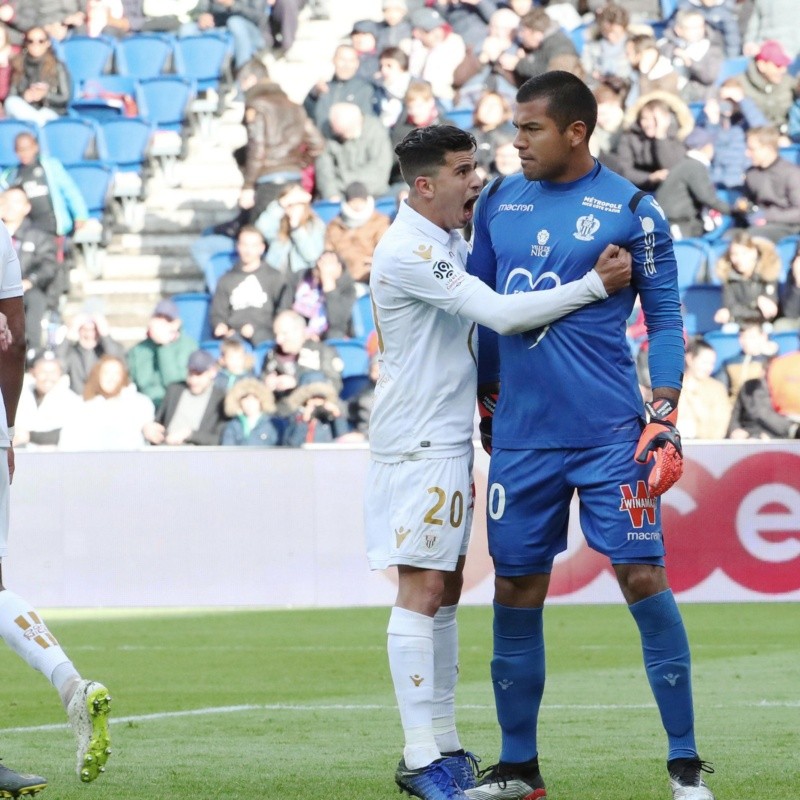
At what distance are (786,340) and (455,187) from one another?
9617mm

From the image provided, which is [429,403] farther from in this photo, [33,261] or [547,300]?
[33,261]

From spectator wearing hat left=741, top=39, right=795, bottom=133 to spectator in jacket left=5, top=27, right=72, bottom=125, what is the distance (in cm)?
778

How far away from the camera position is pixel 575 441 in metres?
5.05

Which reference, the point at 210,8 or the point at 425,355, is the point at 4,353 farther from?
the point at 210,8

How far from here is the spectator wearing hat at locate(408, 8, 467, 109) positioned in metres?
17.6

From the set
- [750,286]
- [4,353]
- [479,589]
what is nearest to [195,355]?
[479,589]

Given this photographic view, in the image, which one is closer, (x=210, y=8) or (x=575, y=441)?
(x=575, y=441)

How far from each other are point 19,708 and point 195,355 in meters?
7.44

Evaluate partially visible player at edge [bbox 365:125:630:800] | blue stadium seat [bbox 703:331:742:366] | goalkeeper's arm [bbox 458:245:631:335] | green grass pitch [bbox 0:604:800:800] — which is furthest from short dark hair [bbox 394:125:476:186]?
blue stadium seat [bbox 703:331:742:366]

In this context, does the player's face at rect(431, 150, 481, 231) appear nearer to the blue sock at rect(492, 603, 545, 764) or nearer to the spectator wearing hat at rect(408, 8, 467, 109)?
the blue sock at rect(492, 603, 545, 764)

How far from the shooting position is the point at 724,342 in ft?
46.9

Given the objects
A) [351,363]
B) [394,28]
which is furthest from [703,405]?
[394,28]

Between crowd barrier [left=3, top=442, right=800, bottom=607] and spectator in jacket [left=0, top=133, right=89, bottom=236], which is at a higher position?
spectator in jacket [left=0, top=133, right=89, bottom=236]

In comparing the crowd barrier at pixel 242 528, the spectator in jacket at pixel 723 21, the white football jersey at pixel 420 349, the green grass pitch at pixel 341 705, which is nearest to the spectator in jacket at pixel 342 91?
the spectator in jacket at pixel 723 21
